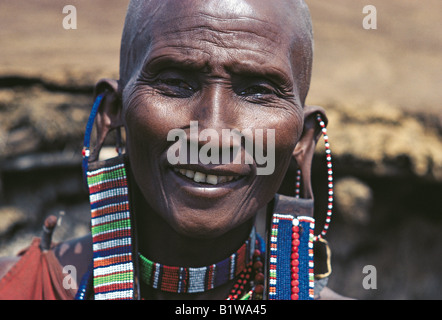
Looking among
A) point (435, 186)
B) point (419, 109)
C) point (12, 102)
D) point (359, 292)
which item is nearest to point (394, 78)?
point (419, 109)

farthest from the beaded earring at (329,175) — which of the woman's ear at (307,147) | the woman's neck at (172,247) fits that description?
the woman's neck at (172,247)

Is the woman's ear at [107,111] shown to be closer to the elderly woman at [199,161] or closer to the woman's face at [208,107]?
the elderly woman at [199,161]

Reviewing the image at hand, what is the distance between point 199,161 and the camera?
7.00 feet

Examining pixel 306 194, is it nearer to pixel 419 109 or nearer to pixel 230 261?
pixel 230 261

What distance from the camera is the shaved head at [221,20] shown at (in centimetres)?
219

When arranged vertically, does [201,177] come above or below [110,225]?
above

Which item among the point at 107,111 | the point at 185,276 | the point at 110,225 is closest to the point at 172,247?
the point at 185,276

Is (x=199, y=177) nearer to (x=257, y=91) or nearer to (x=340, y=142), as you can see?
(x=257, y=91)

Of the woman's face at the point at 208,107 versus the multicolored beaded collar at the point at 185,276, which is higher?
the woman's face at the point at 208,107

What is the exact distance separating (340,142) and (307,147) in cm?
339

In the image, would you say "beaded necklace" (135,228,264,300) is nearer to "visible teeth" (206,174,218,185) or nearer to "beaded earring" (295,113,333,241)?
"beaded earring" (295,113,333,241)

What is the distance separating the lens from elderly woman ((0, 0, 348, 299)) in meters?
2.16

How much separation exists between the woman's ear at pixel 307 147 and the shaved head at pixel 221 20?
20cm

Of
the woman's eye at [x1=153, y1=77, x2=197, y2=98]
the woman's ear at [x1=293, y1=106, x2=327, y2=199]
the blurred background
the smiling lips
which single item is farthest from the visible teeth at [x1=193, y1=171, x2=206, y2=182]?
the blurred background
